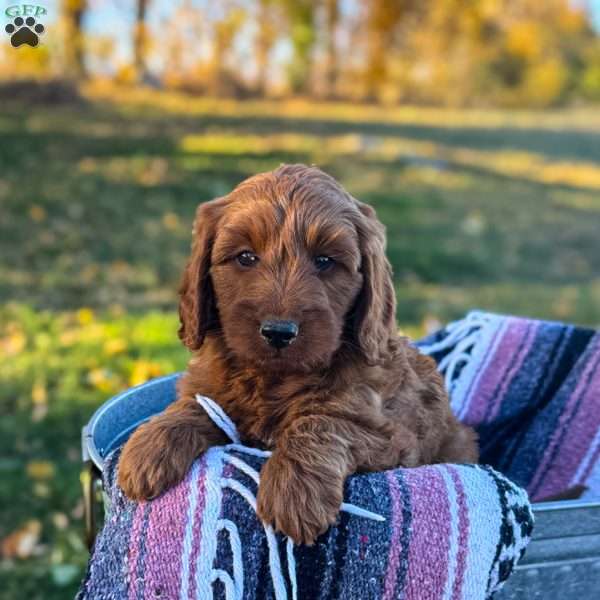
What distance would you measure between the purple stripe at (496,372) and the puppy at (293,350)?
68 cm

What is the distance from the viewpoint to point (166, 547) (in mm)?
1854

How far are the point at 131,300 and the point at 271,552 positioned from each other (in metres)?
4.95

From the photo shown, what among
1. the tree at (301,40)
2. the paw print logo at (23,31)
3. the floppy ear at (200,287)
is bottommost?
the tree at (301,40)

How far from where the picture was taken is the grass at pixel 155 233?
4.55 metres

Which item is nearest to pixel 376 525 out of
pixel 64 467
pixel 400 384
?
pixel 400 384

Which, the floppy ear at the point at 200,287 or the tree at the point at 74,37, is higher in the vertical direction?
the floppy ear at the point at 200,287

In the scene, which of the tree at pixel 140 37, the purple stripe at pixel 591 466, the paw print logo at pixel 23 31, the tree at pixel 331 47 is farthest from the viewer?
the tree at pixel 331 47

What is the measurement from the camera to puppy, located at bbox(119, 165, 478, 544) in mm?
2010

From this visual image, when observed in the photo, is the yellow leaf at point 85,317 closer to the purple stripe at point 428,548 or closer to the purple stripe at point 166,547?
the purple stripe at point 166,547

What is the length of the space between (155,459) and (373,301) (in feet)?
2.60

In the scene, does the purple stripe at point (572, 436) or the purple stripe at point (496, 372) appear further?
the purple stripe at point (496, 372)

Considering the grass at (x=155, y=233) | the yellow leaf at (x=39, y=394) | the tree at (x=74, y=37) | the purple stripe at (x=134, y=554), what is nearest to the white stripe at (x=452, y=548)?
the purple stripe at (x=134, y=554)

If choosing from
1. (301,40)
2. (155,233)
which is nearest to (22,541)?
(155,233)

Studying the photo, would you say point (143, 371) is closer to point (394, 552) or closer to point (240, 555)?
point (240, 555)
